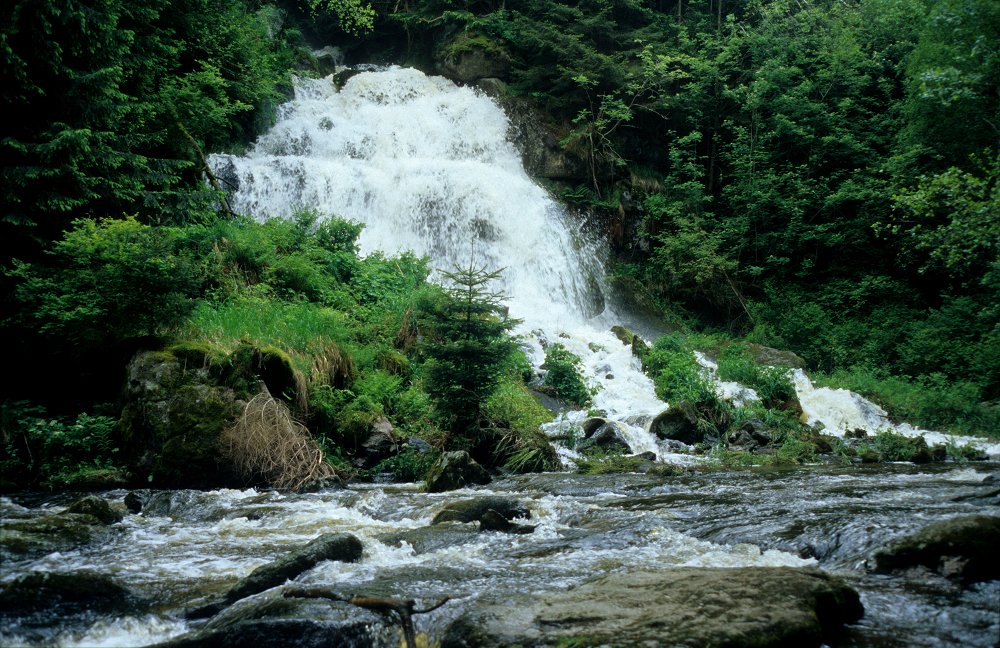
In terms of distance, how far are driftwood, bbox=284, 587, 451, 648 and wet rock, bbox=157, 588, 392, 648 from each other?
0.25ft

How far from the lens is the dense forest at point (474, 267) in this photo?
27.6 ft

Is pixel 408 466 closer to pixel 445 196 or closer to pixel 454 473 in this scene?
pixel 454 473

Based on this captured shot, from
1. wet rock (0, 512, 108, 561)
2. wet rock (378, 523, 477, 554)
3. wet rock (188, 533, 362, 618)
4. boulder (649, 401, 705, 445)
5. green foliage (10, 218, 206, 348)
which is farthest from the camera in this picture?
boulder (649, 401, 705, 445)

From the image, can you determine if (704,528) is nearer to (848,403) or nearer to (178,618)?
(178,618)

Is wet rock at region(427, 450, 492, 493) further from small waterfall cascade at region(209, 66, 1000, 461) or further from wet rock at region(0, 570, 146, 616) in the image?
small waterfall cascade at region(209, 66, 1000, 461)

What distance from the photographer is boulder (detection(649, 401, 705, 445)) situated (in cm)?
1234

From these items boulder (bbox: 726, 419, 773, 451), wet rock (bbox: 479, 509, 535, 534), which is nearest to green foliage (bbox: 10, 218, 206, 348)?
wet rock (bbox: 479, 509, 535, 534)

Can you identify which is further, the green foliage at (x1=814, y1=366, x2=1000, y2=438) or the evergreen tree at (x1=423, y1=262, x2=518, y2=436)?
the green foliage at (x1=814, y1=366, x2=1000, y2=438)

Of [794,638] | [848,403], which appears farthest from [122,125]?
[848,403]

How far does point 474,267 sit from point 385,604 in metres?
13.3

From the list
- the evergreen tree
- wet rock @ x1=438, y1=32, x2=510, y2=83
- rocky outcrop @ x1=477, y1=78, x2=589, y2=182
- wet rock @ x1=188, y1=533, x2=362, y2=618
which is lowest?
wet rock @ x1=188, y1=533, x2=362, y2=618

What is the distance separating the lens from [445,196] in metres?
20.0

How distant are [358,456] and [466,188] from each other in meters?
12.8

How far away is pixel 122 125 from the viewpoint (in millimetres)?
11445
